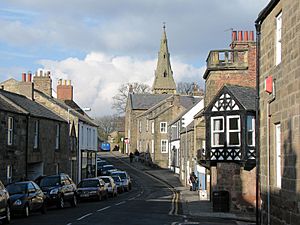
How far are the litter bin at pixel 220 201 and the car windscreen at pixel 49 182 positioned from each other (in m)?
8.47

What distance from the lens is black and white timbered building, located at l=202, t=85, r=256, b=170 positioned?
30.7 m

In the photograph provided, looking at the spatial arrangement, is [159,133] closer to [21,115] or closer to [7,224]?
[21,115]

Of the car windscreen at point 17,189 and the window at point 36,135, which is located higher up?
the window at point 36,135

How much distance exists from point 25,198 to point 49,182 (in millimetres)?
6644

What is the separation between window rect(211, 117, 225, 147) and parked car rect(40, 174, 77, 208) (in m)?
8.35

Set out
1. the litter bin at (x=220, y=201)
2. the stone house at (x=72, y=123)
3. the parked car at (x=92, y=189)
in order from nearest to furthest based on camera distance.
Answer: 1. the litter bin at (x=220, y=201)
2. the parked car at (x=92, y=189)
3. the stone house at (x=72, y=123)

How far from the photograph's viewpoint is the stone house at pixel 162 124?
85750 mm

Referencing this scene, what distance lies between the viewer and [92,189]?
3750cm

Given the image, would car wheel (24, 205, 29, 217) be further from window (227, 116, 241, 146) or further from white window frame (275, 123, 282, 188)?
window (227, 116, 241, 146)

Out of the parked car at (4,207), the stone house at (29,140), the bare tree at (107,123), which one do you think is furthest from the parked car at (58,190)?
the bare tree at (107,123)

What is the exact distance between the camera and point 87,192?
37.1 m

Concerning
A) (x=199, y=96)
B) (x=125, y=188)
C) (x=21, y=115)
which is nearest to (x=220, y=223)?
(x=21, y=115)

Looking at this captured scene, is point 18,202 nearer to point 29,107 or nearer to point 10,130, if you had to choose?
point 10,130

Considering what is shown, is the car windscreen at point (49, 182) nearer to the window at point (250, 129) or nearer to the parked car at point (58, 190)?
the parked car at point (58, 190)
